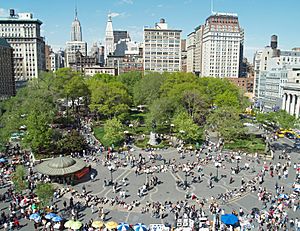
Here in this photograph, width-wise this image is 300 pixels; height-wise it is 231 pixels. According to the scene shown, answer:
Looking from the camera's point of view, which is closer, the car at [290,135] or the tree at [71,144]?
the tree at [71,144]

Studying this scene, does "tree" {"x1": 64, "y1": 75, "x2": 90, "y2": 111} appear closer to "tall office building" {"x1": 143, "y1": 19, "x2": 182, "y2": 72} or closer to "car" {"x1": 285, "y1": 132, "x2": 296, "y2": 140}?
"car" {"x1": 285, "y1": 132, "x2": 296, "y2": 140}

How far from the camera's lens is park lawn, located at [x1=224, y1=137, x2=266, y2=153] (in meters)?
51.1

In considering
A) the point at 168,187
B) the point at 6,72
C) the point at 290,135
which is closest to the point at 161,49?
the point at 6,72

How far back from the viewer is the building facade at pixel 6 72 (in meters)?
99.0

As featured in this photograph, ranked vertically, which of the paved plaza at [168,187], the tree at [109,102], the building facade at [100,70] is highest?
the building facade at [100,70]

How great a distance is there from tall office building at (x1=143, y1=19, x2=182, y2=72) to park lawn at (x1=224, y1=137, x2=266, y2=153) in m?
104

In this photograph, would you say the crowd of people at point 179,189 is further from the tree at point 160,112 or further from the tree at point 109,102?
the tree at point 109,102

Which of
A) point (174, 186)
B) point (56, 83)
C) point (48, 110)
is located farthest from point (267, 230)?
point (56, 83)

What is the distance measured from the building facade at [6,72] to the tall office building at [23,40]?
25.0 meters

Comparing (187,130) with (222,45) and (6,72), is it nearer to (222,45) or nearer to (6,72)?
(6,72)

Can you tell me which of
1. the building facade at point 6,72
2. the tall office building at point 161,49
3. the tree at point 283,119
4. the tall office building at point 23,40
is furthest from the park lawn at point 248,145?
the tall office building at point 23,40

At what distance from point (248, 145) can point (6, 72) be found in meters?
86.9

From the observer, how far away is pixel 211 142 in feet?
185

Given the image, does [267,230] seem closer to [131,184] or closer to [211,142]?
[131,184]
